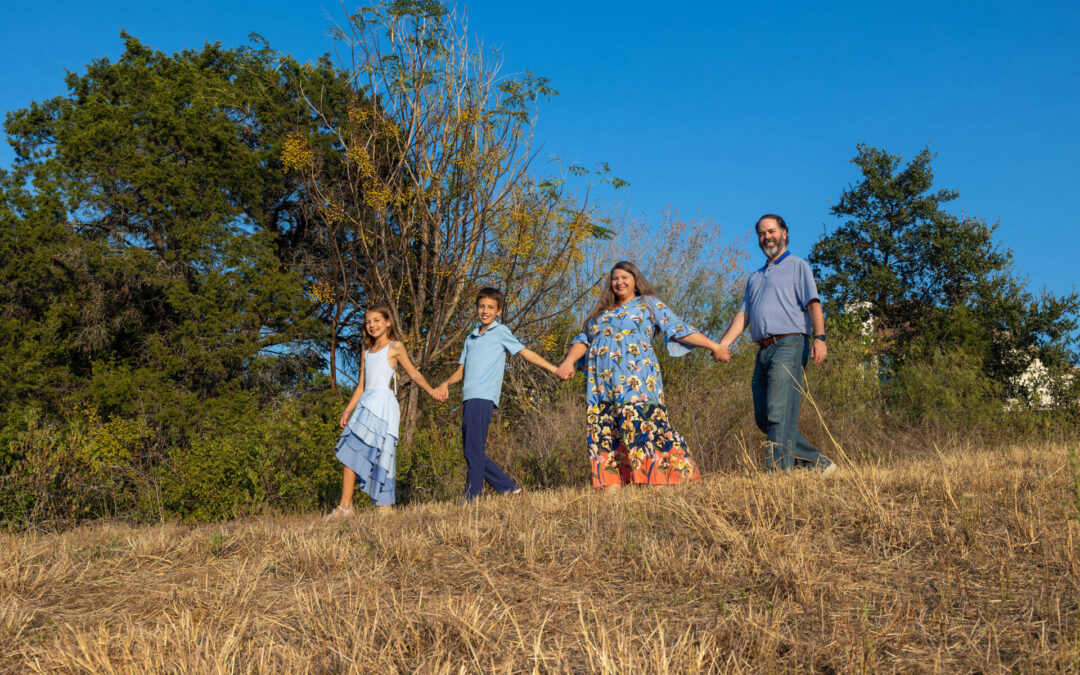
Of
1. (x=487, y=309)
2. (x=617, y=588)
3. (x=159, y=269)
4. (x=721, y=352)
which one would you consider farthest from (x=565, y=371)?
(x=159, y=269)

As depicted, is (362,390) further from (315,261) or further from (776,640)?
(315,261)

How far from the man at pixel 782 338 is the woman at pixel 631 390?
1.37 ft

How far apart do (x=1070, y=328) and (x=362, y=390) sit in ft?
61.9

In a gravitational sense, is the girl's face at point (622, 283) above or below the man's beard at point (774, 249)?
below

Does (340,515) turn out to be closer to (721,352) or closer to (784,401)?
(721,352)

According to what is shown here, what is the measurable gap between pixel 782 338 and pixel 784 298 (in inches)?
11.8

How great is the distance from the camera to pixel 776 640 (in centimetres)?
224

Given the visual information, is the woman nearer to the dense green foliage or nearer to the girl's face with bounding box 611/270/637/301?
the girl's face with bounding box 611/270/637/301

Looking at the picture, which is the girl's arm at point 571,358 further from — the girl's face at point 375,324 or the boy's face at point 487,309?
the girl's face at point 375,324

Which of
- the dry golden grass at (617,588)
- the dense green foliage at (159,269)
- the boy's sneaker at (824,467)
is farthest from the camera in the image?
the dense green foliage at (159,269)

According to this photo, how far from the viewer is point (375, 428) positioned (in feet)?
19.1

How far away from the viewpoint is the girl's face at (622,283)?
17.8 feet

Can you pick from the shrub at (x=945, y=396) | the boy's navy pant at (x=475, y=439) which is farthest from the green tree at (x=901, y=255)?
the boy's navy pant at (x=475, y=439)

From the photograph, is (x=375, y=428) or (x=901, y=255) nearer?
(x=375, y=428)
